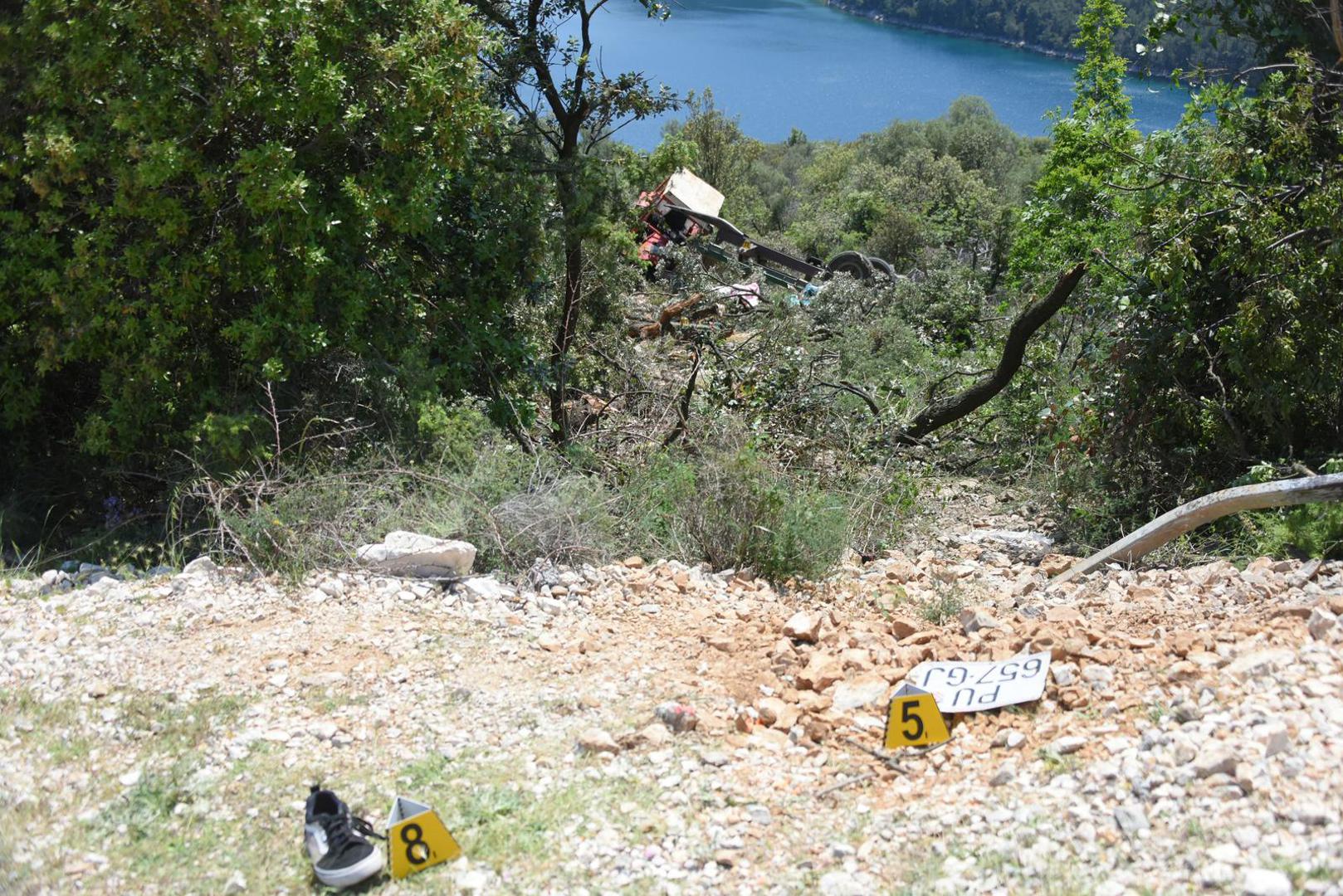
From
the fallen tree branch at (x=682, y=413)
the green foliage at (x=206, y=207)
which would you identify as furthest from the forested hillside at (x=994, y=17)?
the green foliage at (x=206, y=207)

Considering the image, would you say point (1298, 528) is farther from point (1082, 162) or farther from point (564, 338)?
point (1082, 162)

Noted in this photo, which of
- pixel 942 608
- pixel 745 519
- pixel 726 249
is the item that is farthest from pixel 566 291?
pixel 726 249

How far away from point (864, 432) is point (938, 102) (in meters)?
40.2

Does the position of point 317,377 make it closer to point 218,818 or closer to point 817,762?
point 218,818

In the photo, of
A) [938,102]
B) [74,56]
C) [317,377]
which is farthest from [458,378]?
[938,102]

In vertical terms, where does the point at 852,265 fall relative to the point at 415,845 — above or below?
below

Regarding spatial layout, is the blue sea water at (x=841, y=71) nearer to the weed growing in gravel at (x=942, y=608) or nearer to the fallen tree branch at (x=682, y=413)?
the fallen tree branch at (x=682, y=413)

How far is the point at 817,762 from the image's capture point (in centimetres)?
401

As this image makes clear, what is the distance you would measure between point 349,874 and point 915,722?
76.3 inches

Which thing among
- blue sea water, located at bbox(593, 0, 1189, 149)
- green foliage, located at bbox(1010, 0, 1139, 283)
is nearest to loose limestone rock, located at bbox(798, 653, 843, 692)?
green foliage, located at bbox(1010, 0, 1139, 283)

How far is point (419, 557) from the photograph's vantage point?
5605 mm

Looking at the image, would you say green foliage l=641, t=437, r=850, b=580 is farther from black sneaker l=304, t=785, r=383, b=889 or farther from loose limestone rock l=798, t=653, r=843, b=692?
black sneaker l=304, t=785, r=383, b=889

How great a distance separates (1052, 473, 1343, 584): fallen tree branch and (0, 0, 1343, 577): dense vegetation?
0.42 meters

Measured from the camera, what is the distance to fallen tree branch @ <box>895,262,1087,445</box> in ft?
28.2
